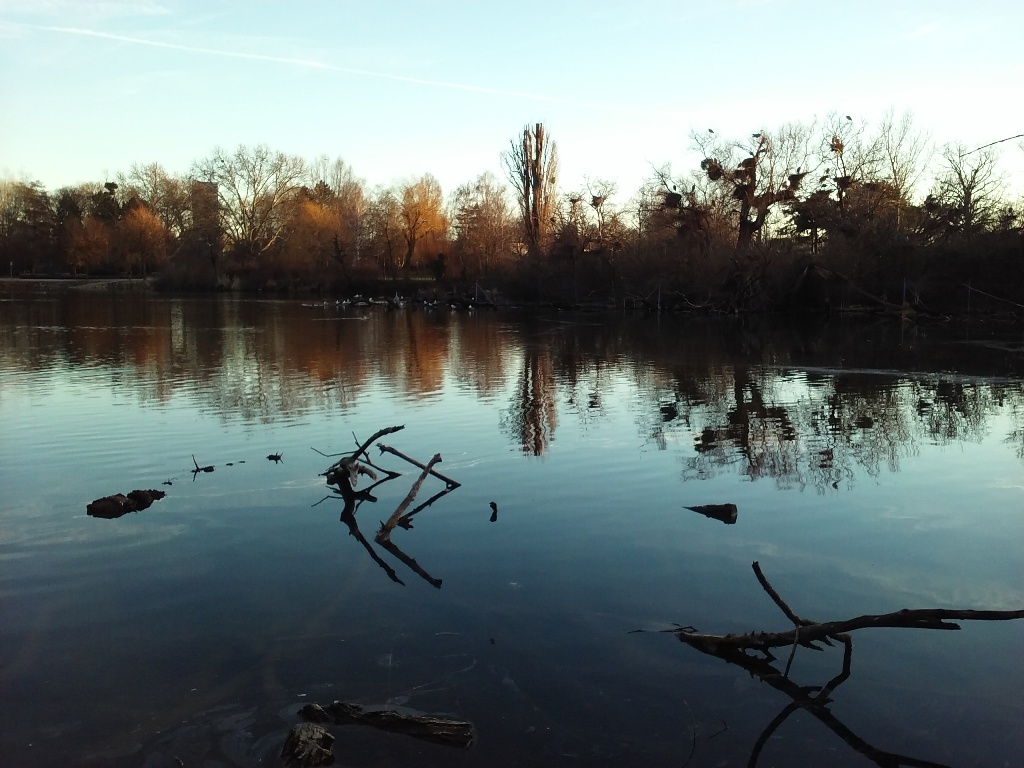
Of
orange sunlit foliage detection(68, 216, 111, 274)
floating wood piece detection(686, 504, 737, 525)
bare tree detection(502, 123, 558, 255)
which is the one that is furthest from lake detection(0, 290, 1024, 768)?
orange sunlit foliage detection(68, 216, 111, 274)

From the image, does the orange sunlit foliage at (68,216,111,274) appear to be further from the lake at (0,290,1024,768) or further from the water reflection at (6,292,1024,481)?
the lake at (0,290,1024,768)

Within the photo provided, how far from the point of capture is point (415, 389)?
65.5ft

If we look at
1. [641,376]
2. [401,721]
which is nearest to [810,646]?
[401,721]

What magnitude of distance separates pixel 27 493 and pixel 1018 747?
415 inches

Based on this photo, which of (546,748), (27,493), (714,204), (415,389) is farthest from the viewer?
(714,204)

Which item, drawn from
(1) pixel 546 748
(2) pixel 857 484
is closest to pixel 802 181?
(2) pixel 857 484

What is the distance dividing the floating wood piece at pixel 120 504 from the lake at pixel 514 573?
15 centimetres

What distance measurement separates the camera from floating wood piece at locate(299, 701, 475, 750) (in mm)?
5188

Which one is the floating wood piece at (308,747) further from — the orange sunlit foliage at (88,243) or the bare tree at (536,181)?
the orange sunlit foliage at (88,243)

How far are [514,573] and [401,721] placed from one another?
2861 millimetres

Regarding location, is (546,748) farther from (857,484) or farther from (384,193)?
(384,193)

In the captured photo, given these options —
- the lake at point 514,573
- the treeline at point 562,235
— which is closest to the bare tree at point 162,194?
the treeline at point 562,235

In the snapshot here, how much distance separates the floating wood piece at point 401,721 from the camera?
519cm

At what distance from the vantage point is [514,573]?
806 centimetres
